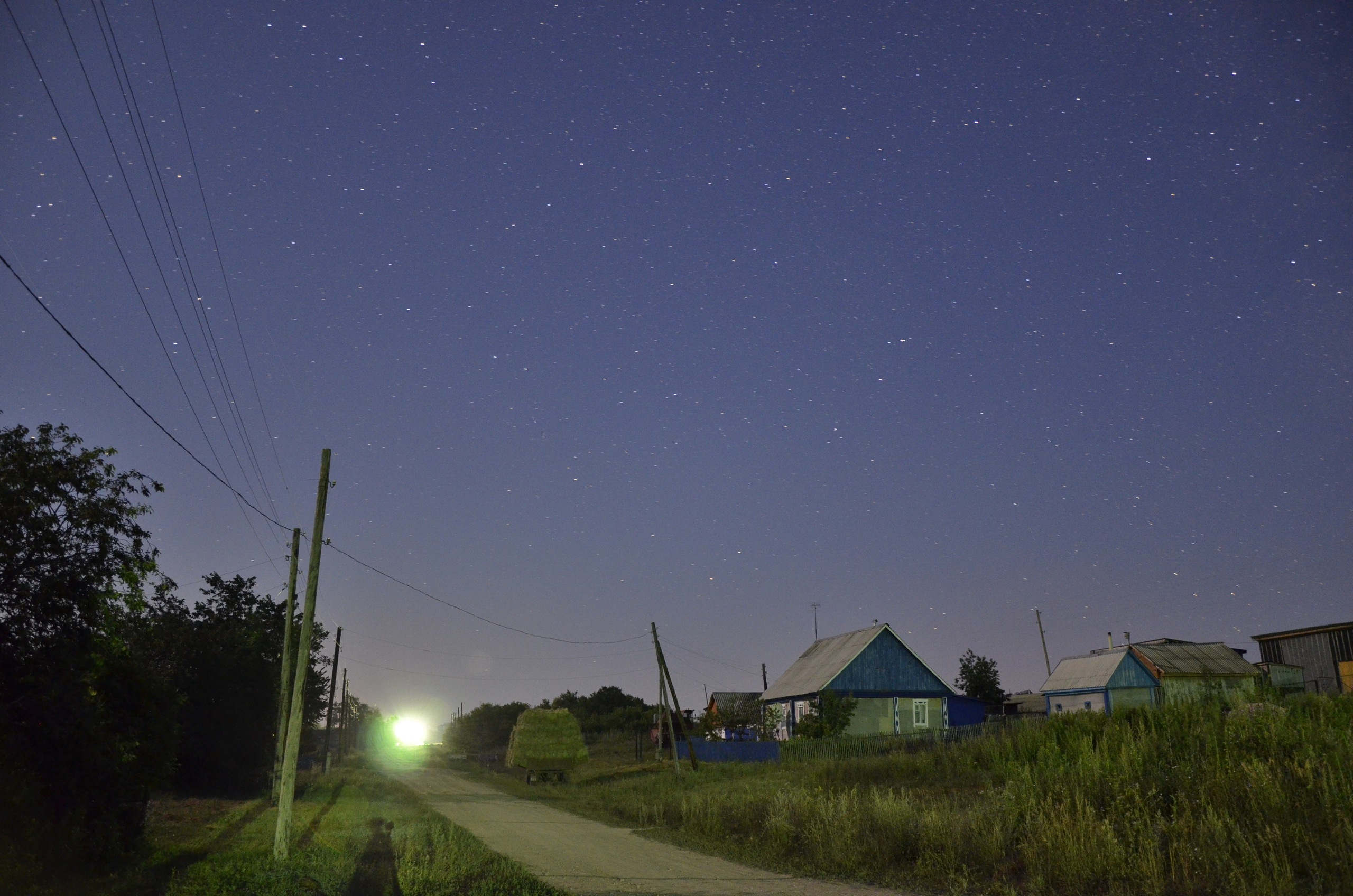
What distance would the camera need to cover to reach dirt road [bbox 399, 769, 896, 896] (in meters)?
12.1

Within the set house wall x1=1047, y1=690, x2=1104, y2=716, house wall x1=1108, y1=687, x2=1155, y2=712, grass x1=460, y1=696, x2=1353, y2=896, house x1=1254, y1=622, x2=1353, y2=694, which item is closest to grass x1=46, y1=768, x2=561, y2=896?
grass x1=460, y1=696, x2=1353, y2=896

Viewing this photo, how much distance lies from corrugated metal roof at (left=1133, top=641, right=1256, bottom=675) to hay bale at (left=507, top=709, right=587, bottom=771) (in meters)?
29.2

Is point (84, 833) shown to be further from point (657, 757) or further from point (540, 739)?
point (657, 757)

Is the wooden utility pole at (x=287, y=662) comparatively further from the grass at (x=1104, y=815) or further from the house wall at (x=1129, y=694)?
the house wall at (x=1129, y=694)

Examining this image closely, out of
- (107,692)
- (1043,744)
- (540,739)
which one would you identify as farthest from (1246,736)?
(540,739)

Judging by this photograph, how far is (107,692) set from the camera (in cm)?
1736

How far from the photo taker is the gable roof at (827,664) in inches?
1747

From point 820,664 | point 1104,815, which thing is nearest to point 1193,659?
point 820,664

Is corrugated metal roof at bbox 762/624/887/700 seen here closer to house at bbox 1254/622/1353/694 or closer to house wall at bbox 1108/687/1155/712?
house wall at bbox 1108/687/1155/712

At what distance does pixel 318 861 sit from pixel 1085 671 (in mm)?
42916

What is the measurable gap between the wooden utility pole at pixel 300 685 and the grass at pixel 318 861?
48cm

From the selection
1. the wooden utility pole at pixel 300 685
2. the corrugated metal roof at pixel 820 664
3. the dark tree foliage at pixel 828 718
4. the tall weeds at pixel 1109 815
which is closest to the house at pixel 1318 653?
the corrugated metal roof at pixel 820 664

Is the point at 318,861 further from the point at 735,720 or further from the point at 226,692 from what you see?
the point at 735,720

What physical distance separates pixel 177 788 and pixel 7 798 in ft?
75.4
